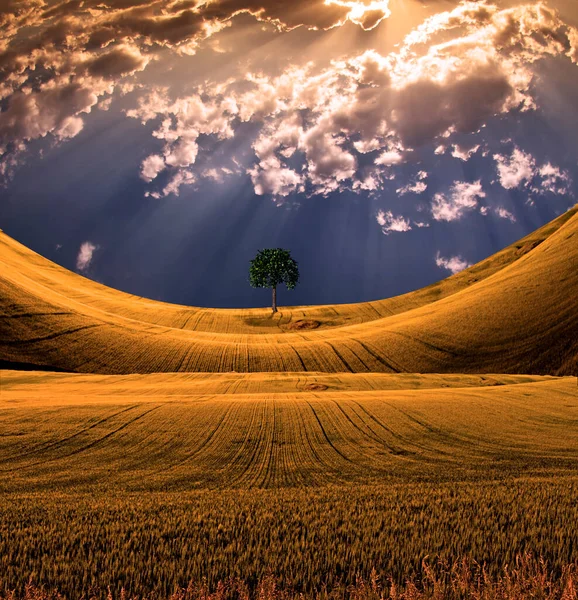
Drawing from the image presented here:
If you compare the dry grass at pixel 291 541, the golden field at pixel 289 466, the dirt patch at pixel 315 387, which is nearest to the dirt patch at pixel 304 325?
the golden field at pixel 289 466

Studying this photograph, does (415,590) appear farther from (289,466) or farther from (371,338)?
(371,338)

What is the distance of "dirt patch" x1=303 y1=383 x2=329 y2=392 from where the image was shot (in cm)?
4062

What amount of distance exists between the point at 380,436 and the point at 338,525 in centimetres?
1572

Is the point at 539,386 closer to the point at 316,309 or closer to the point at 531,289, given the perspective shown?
the point at 531,289

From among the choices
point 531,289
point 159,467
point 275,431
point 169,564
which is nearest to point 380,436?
point 275,431

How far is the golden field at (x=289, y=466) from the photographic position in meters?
6.51

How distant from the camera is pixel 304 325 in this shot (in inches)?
3775

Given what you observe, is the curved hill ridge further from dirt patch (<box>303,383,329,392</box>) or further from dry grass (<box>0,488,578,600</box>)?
dry grass (<box>0,488,578,600</box>)

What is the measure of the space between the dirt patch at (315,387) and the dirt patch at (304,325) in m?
52.3

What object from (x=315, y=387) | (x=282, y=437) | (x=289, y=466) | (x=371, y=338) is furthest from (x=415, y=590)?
(x=371, y=338)

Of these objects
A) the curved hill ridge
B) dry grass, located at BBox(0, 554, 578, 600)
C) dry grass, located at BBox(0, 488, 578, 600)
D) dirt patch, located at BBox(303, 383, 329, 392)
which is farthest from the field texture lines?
the curved hill ridge

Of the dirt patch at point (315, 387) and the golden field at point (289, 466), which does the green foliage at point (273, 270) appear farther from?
the dirt patch at point (315, 387)

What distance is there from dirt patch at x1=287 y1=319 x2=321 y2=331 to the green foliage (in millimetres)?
16117

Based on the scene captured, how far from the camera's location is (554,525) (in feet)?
25.8
